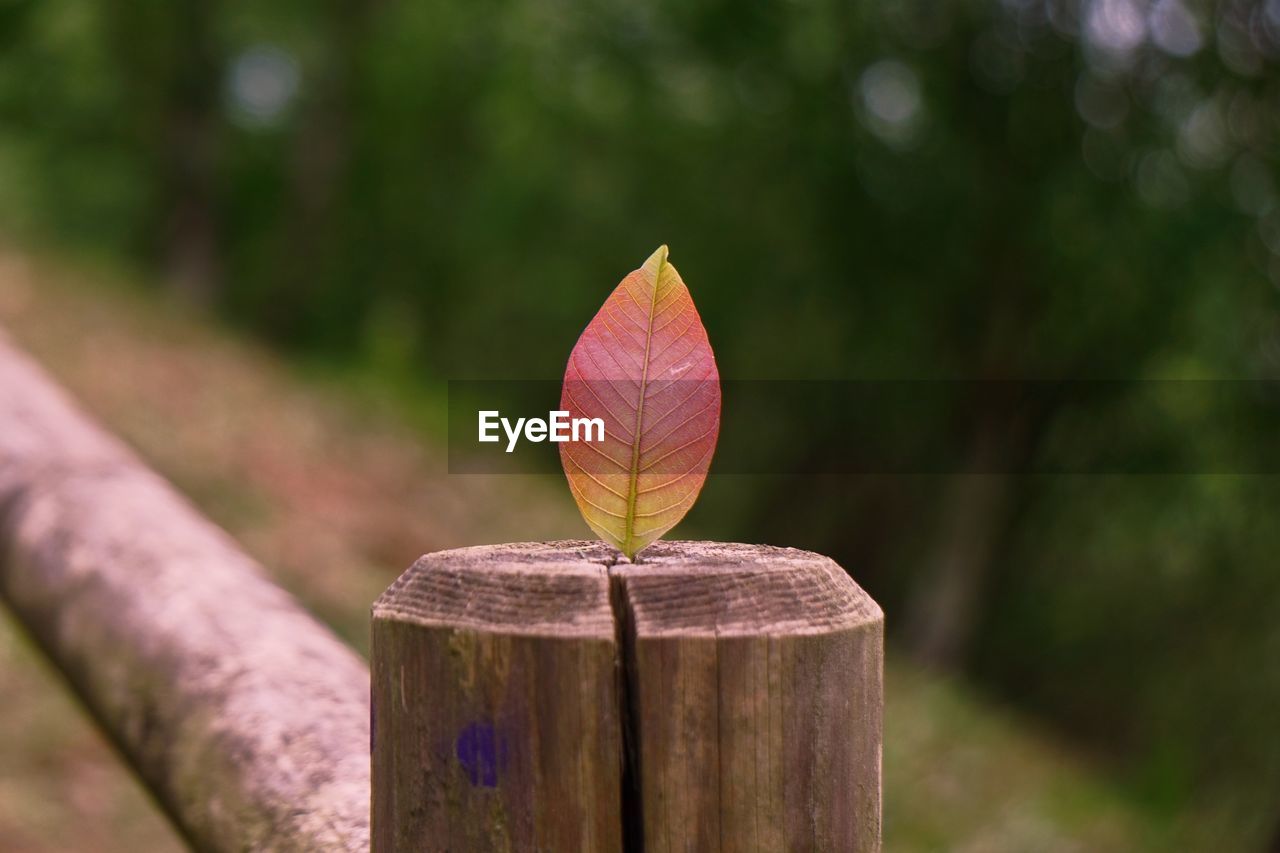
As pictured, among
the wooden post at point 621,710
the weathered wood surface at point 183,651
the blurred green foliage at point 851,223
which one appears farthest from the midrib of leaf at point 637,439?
the blurred green foliage at point 851,223

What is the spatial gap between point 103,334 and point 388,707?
8.40 metres

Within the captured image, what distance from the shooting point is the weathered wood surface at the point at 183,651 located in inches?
48.7

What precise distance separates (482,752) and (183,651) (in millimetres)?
708

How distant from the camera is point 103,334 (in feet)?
28.0

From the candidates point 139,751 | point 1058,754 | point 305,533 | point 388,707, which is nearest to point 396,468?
point 305,533

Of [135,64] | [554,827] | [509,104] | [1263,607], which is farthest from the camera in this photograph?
[509,104]

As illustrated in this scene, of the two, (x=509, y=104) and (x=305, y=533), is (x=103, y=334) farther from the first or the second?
(x=509, y=104)

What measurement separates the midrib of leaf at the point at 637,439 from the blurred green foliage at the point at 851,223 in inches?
318

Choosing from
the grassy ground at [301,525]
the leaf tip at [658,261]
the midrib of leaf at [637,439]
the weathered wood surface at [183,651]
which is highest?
the leaf tip at [658,261]

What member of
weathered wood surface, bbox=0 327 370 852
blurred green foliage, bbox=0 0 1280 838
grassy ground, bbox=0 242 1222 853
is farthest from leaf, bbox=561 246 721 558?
blurred green foliage, bbox=0 0 1280 838

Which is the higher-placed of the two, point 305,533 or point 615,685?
point 615,685

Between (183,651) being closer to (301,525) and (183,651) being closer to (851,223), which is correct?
(301,525)

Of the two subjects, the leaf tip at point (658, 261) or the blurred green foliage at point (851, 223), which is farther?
the blurred green foliage at point (851, 223)

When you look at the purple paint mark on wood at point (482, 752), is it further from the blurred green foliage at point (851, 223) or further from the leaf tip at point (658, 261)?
the blurred green foliage at point (851, 223)
